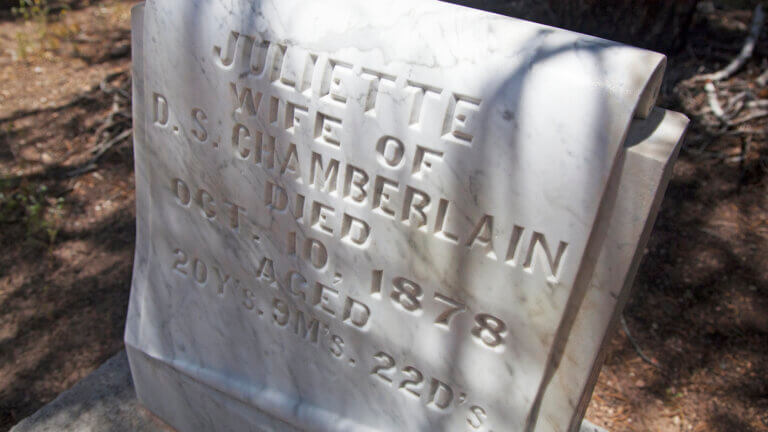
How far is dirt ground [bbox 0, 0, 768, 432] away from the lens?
8.80ft

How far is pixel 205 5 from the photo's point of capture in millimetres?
1581

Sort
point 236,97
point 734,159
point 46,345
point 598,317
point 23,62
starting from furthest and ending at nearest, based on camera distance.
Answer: point 23,62
point 734,159
point 46,345
point 236,97
point 598,317

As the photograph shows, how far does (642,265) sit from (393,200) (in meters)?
2.18

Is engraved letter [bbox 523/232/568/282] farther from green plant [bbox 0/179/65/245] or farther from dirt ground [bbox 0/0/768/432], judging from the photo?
green plant [bbox 0/179/65/245]

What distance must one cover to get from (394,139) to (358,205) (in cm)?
20

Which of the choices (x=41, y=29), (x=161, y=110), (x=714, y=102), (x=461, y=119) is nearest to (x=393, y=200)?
(x=461, y=119)

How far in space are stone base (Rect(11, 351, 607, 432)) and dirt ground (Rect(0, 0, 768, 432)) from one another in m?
0.42

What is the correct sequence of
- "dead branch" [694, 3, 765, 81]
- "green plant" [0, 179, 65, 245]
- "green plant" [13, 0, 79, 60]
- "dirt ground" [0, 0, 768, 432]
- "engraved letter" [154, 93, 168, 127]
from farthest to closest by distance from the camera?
1. "green plant" [13, 0, 79, 60]
2. "dead branch" [694, 3, 765, 81]
3. "green plant" [0, 179, 65, 245]
4. "dirt ground" [0, 0, 768, 432]
5. "engraved letter" [154, 93, 168, 127]

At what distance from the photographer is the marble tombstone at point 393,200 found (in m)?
1.24

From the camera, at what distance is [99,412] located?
2.30m

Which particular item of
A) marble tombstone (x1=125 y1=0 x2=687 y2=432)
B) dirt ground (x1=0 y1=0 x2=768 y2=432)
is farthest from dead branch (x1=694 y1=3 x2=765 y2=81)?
marble tombstone (x1=125 y1=0 x2=687 y2=432)

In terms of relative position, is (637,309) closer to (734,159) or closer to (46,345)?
(734,159)

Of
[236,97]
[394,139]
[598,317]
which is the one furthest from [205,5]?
[598,317]

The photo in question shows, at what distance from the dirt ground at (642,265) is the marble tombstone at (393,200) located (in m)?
1.28
